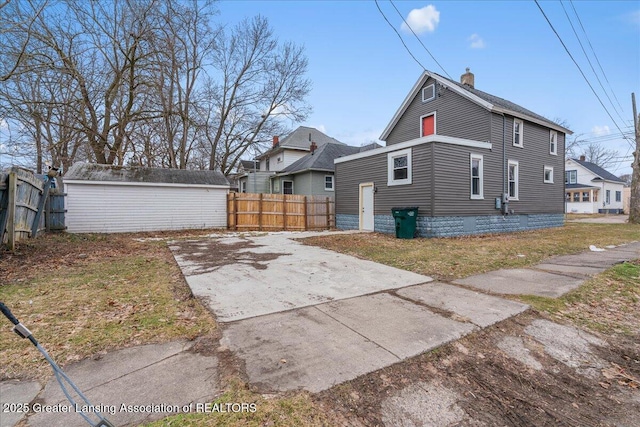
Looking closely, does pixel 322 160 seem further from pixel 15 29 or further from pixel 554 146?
pixel 15 29

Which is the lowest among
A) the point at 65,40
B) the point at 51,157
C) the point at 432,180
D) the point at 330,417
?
the point at 330,417

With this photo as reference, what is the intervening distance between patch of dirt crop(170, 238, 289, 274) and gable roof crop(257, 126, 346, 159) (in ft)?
67.2

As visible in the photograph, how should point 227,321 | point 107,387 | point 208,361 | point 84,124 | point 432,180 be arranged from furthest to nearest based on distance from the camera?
point 84,124
point 432,180
point 227,321
point 208,361
point 107,387

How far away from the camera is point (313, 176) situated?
68.8 feet

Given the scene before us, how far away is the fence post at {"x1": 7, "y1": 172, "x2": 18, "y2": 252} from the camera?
20.9ft

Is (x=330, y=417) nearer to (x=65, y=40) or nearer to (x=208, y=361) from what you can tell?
(x=208, y=361)

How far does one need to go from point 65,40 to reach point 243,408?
16983 mm

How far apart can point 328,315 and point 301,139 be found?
28.9 meters

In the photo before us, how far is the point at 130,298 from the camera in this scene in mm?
4059

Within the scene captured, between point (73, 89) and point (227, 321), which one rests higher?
point (73, 89)

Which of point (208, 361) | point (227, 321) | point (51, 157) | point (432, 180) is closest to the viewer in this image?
point (208, 361)

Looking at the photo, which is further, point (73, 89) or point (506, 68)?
point (73, 89)

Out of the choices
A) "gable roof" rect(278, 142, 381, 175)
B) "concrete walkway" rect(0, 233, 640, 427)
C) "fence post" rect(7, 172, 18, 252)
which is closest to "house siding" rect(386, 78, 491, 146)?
"gable roof" rect(278, 142, 381, 175)

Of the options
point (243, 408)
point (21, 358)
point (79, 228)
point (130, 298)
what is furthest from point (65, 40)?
point (243, 408)
